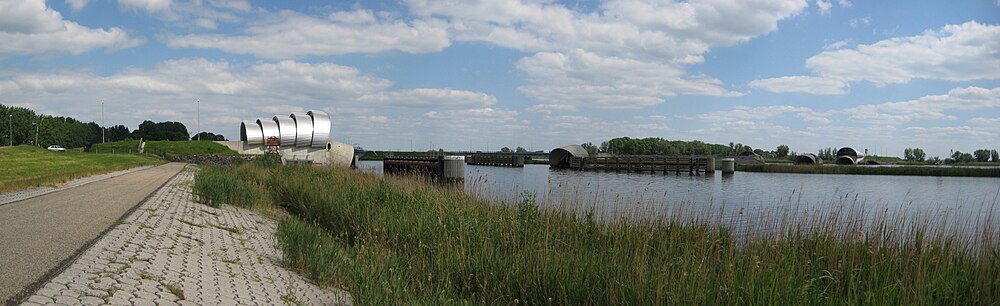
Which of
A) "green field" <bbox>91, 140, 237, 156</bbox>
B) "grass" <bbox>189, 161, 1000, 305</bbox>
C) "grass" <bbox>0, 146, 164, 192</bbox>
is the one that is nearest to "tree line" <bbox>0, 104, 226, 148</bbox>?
"green field" <bbox>91, 140, 237, 156</bbox>

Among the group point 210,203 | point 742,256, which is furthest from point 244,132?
point 742,256

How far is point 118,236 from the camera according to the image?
28.0 ft

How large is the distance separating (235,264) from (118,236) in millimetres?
1696

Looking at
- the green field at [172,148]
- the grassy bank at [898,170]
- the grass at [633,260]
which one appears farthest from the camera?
the green field at [172,148]

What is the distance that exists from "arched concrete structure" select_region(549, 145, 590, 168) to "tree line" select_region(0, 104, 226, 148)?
66.0 metres

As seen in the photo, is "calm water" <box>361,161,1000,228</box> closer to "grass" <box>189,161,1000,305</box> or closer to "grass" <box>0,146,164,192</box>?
"grass" <box>189,161,1000,305</box>

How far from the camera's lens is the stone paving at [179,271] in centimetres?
568

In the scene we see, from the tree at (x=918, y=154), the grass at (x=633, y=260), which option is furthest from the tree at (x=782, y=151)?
the grass at (x=633, y=260)

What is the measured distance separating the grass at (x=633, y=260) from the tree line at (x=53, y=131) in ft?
300

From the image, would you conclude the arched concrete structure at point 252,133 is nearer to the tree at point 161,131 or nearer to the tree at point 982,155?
the tree at point 161,131

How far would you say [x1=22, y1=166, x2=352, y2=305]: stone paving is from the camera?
18.6ft

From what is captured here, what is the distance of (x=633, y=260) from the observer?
684 centimetres

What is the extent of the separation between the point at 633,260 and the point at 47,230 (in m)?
7.49

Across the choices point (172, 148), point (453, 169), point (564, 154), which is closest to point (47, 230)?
point (453, 169)
